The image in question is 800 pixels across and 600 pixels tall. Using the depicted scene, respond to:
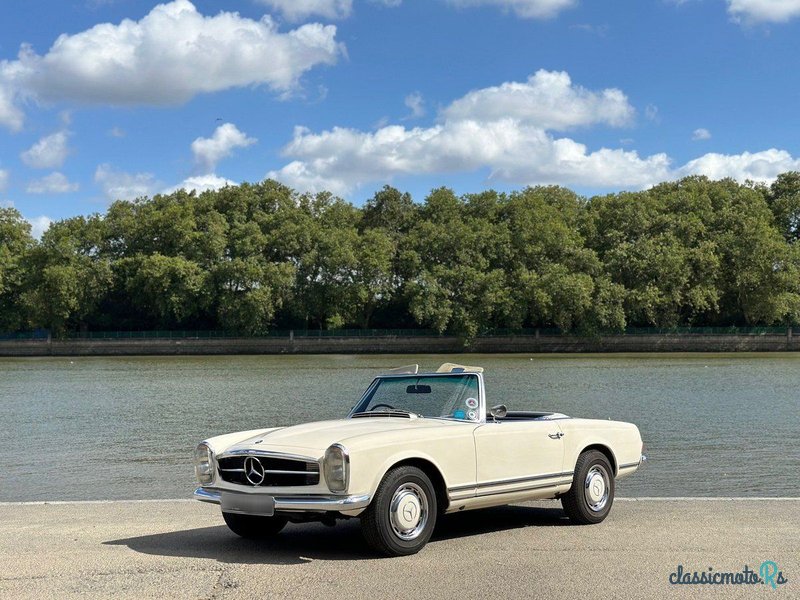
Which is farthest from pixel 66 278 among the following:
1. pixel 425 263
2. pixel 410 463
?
pixel 410 463

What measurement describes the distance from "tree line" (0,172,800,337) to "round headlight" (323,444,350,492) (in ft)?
267

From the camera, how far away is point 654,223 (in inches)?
3812

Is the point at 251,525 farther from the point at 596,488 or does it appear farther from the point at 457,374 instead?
the point at 596,488

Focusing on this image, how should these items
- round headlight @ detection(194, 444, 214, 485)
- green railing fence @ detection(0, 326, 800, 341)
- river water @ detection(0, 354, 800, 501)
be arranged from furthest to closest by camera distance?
1. green railing fence @ detection(0, 326, 800, 341)
2. river water @ detection(0, 354, 800, 501)
3. round headlight @ detection(194, 444, 214, 485)

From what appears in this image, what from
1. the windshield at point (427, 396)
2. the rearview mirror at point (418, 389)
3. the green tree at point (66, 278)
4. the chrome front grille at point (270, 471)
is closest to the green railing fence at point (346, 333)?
the green tree at point (66, 278)

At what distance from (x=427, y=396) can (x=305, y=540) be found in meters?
1.98

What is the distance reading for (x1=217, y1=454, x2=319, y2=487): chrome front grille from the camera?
8.66m

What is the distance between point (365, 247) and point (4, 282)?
40620 millimetres

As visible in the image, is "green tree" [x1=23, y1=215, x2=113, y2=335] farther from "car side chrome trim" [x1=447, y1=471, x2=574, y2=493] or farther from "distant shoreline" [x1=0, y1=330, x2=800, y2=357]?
"car side chrome trim" [x1=447, y1=471, x2=574, y2=493]

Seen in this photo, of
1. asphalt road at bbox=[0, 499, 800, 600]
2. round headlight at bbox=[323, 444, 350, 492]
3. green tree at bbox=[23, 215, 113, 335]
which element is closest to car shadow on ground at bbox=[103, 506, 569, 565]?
asphalt road at bbox=[0, 499, 800, 600]

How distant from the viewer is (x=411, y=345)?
9944 centimetres

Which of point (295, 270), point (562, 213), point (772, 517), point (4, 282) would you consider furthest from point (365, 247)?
point (772, 517)

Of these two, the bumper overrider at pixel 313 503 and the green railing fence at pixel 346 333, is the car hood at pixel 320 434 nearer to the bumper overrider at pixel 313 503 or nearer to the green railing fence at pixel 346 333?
the bumper overrider at pixel 313 503

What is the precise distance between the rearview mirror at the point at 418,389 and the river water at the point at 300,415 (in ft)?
19.4
